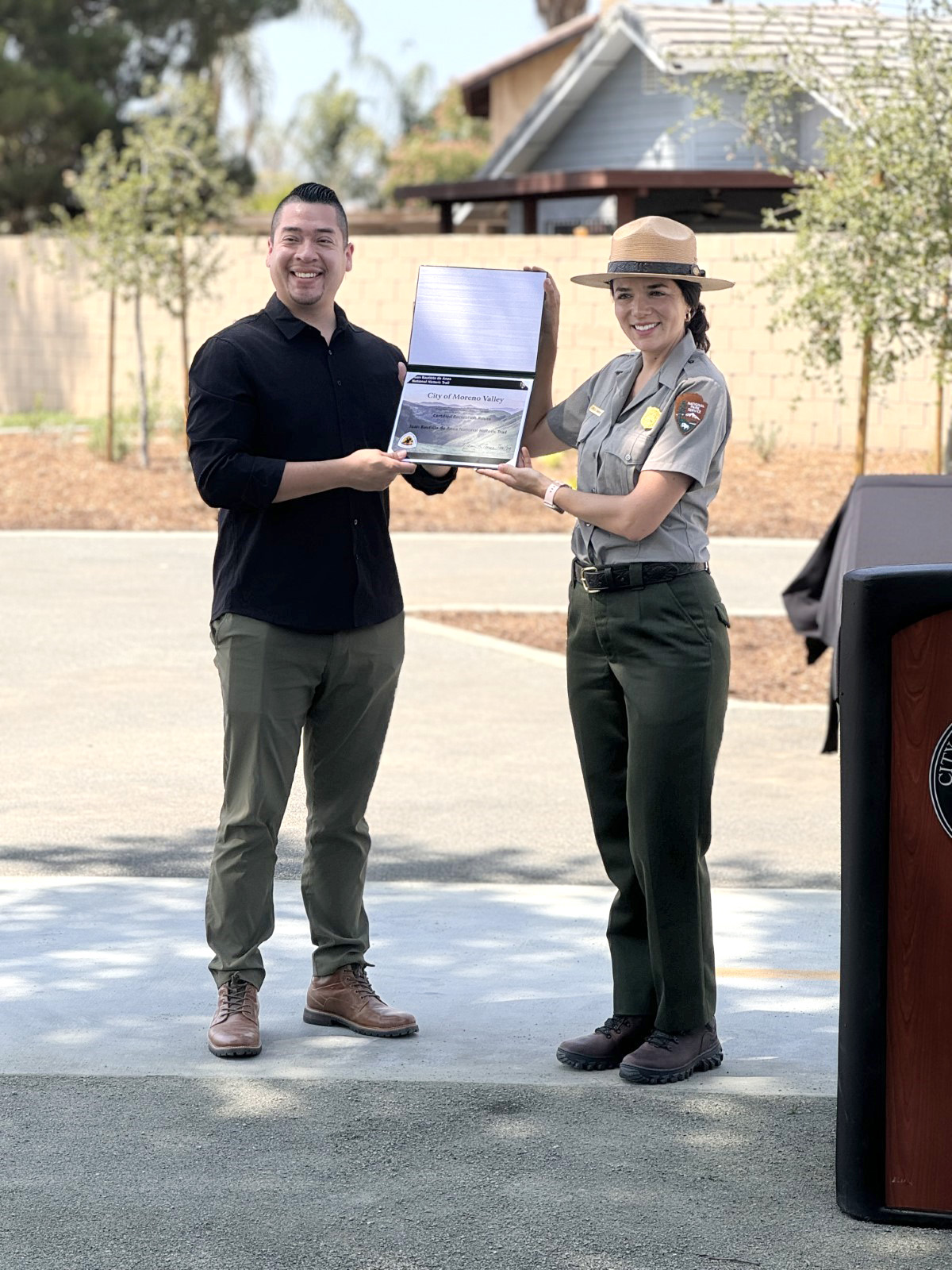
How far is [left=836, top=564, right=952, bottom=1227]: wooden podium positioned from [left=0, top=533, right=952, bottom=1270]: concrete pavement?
16cm

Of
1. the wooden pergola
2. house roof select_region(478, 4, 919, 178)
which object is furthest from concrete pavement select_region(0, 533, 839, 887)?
A: the wooden pergola

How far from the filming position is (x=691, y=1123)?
4.41 meters

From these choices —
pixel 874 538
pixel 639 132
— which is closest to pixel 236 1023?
pixel 874 538

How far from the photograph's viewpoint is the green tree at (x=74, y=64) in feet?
111

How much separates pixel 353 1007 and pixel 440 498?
14.2 m

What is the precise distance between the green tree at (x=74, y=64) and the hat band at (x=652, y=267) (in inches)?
1207

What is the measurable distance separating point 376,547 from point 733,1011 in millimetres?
1612

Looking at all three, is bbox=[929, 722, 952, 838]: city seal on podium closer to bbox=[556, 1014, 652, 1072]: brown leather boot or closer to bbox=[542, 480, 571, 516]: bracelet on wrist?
bbox=[542, 480, 571, 516]: bracelet on wrist

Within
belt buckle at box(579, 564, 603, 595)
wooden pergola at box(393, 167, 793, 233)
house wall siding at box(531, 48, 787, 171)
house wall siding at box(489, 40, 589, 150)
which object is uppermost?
house wall siding at box(489, 40, 589, 150)

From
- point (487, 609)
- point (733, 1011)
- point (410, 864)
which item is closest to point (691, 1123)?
point (733, 1011)

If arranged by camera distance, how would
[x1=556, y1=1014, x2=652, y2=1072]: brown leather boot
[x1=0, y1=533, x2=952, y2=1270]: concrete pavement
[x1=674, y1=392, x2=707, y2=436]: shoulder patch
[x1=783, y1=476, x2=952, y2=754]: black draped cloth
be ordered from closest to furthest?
[x1=0, y1=533, x2=952, y2=1270]: concrete pavement
[x1=674, y1=392, x2=707, y2=436]: shoulder patch
[x1=556, y1=1014, x2=652, y2=1072]: brown leather boot
[x1=783, y1=476, x2=952, y2=754]: black draped cloth

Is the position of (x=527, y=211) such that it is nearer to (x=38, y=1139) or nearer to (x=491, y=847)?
(x=491, y=847)

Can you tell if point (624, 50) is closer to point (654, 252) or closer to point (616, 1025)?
point (654, 252)

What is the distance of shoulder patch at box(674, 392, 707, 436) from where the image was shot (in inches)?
179
